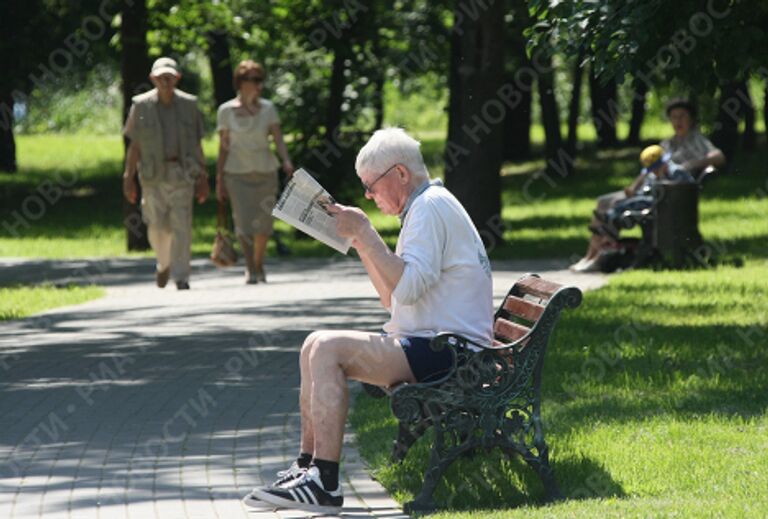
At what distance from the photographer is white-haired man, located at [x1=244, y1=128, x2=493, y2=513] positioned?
6.79 m

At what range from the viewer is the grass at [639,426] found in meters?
6.74

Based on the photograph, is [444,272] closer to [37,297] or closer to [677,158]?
[37,297]

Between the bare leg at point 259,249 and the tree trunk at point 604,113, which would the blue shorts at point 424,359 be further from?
the tree trunk at point 604,113

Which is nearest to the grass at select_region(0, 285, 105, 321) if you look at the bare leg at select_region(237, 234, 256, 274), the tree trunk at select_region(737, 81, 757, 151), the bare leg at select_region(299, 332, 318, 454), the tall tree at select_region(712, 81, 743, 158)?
the bare leg at select_region(237, 234, 256, 274)

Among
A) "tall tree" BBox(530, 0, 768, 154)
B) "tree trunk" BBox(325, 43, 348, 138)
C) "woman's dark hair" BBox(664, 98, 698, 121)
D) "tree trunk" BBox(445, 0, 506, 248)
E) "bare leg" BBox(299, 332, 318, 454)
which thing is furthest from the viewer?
"tree trunk" BBox(325, 43, 348, 138)

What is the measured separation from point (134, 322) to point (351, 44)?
12537 millimetres

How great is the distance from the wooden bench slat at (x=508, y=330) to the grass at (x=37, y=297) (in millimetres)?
7869

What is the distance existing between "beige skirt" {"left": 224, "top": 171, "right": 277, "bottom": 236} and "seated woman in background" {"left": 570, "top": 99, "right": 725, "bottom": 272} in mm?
3488

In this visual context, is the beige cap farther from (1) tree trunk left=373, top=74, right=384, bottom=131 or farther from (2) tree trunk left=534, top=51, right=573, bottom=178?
(2) tree trunk left=534, top=51, right=573, bottom=178

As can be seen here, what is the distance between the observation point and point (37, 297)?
55.0 feet

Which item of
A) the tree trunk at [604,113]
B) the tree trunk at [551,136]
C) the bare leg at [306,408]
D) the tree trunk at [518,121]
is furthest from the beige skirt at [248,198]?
the tree trunk at [604,113]

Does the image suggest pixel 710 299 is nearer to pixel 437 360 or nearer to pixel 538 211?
pixel 437 360

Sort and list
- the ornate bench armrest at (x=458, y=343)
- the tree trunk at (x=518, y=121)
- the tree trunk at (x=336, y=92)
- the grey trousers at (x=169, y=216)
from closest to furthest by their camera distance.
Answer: the ornate bench armrest at (x=458, y=343), the grey trousers at (x=169, y=216), the tree trunk at (x=336, y=92), the tree trunk at (x=518, y=121)

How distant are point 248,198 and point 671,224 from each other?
428 cm
